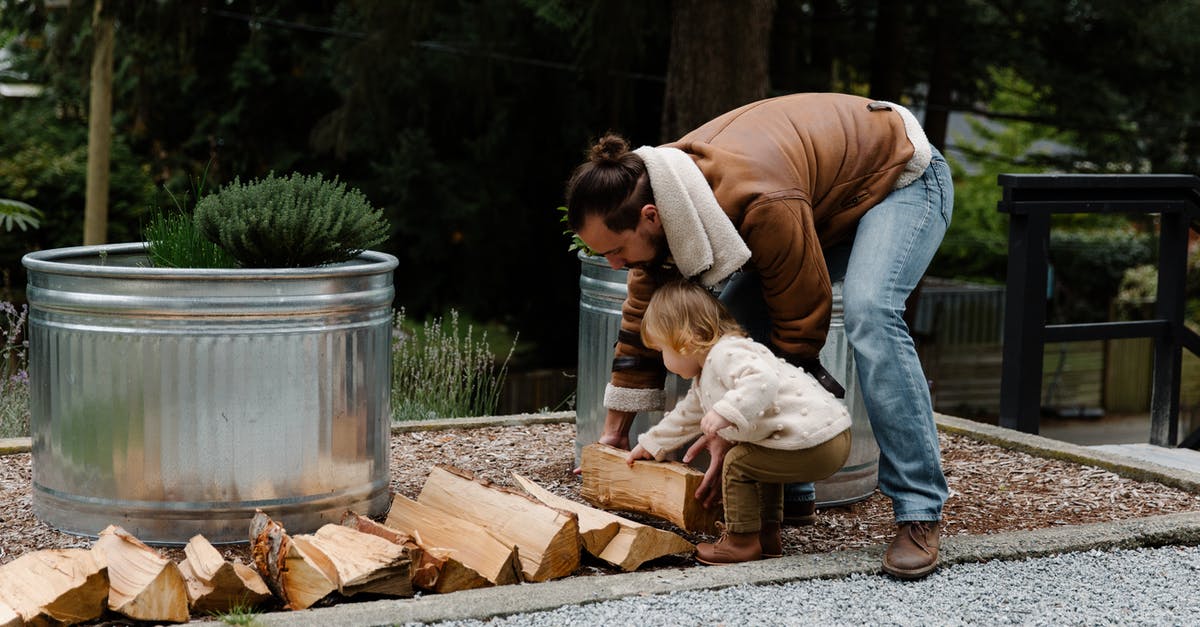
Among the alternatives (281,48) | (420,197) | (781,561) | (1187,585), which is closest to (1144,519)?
(1187,585)

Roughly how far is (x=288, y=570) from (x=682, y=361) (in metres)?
1.19

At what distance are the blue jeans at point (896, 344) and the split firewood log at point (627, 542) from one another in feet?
2.07

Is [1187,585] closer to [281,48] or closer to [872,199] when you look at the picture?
[872,199]

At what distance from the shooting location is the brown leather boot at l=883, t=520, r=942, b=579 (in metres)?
3.41

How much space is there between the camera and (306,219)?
3885 mm

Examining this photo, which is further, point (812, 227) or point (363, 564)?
point (812, 227)

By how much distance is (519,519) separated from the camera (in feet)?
11.6

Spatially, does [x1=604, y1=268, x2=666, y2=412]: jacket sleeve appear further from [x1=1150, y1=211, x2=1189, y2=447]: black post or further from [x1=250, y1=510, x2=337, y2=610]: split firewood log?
[x1=1150, y1=211, x2=1189, y2=447]: black post

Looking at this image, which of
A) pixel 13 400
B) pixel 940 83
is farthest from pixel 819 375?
pixel 940 83

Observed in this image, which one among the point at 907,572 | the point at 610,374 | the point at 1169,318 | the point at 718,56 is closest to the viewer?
the point at 907,572

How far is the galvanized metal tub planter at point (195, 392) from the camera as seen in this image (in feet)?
11.9

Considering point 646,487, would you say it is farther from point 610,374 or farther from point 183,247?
point 183,247

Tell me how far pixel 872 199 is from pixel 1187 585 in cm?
139

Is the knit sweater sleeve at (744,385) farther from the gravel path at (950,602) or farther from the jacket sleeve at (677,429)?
the gravel path at (950,602)
